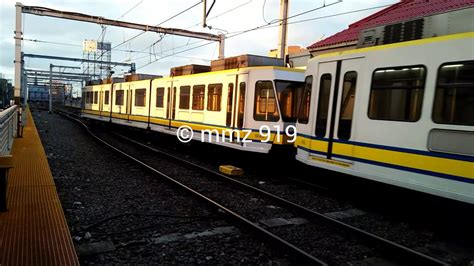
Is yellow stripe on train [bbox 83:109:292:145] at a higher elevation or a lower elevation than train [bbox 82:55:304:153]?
lower

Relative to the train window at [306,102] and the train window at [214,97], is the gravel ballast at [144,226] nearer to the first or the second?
the train window at [306,102]

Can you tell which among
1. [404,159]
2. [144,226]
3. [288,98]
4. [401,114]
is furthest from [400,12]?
[144,226]

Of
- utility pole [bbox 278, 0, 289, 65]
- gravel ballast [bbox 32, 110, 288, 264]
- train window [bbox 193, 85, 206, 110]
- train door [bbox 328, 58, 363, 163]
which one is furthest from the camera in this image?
utility pole [bbox 278, 0, 289, 65]

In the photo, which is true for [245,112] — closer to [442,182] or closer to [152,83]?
[442,182]

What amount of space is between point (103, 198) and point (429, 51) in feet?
20.8

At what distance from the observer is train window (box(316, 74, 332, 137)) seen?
7.88 metres

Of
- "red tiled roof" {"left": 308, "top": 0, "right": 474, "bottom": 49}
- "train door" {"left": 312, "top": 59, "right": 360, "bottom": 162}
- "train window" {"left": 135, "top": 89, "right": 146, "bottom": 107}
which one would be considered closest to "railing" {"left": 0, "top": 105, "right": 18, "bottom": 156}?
"train door" {"left": 312, "top": 59, "right": 360, "bottom": 162}

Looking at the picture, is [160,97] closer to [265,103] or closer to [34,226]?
[265,103]

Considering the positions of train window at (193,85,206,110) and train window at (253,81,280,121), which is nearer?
train window at (253,81,280,121)

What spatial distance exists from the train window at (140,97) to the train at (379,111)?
8323 millimetres

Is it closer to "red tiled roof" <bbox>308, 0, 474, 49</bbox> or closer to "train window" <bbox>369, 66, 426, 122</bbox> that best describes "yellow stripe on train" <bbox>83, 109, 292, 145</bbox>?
"train window" <bbox>369, 66, 426, 122</bbox>

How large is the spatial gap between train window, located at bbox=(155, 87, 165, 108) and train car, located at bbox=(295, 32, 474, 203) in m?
9.38

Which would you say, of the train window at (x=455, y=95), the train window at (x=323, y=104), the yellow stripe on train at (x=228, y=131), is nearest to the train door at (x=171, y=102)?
the yellow stripe on train at (x=228, y=131)

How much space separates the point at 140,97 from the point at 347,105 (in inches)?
540
